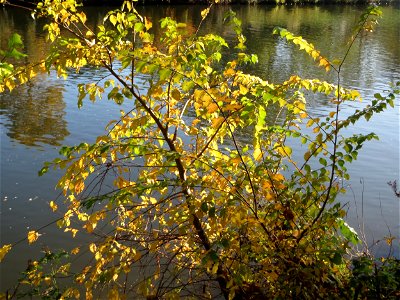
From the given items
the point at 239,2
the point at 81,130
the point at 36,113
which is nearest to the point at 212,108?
the point at 81,130

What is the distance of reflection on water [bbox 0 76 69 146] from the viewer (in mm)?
9680

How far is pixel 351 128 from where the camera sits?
36.2 ft

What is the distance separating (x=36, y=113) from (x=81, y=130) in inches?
74.2

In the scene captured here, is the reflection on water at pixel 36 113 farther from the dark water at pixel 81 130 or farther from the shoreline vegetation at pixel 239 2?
the shoreline vegetation at pixel 239 2

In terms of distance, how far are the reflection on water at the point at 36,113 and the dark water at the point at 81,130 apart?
0.02m

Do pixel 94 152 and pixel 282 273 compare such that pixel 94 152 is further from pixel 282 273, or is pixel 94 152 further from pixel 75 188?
pixel 282 273

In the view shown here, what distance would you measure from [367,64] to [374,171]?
11.6 metres

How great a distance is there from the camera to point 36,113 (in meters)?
11.3

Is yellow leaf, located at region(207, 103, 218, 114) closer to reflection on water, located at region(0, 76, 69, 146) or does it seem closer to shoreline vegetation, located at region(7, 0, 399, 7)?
reflection on water, located at region(0, 76, 69, 146)

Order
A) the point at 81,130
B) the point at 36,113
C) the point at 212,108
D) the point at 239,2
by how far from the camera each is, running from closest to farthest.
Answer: the point at 212,108 → the point at 81,130 → the point at 36,113 → the point at 239,2

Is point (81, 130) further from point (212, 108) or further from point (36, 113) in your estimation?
point (212, 108)

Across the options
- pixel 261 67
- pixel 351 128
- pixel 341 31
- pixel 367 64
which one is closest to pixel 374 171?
pixel 351 128

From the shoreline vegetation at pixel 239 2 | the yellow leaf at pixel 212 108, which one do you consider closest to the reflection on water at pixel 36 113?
the yellow leaf at pixel 212 108

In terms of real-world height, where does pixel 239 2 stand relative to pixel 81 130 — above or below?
above
